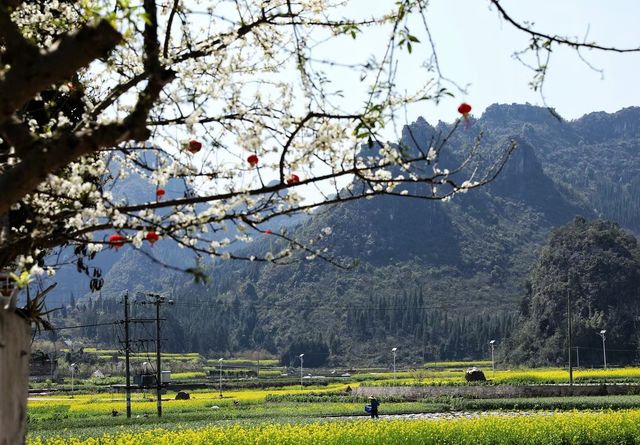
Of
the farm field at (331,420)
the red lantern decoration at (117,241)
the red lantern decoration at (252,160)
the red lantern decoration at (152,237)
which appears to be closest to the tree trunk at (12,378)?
the red lantern decoration at (117,241)

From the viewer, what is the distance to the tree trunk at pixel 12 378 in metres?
5.34

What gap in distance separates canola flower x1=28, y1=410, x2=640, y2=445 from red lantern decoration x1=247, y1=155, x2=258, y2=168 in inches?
450

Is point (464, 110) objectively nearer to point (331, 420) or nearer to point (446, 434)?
point (446, 434)

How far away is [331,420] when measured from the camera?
30.0 m

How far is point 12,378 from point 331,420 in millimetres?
25295

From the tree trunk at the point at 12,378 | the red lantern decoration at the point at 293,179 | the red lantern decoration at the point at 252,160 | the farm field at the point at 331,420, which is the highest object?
the red lantern decoration at the point at 252,160

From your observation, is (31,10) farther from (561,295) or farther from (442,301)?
(442,301)

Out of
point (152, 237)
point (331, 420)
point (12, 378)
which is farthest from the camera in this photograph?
point (331, 420)

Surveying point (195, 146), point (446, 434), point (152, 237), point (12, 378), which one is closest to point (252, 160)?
point (195, 146)

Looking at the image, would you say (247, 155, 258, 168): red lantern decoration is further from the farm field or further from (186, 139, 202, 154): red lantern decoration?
the farm field

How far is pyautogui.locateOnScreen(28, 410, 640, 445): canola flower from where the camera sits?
16953 millimetres

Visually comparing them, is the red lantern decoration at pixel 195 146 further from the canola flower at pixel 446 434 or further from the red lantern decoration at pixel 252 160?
the canola flower at pixel 446 434

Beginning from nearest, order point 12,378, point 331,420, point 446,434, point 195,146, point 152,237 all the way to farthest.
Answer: point 152,237 < point 12,378 < point 195,146 < point 446,434 < point 331,420

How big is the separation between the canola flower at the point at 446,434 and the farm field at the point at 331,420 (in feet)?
0.07
